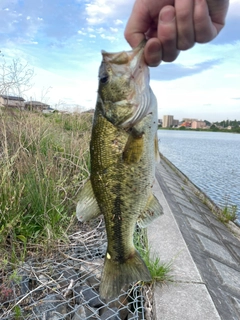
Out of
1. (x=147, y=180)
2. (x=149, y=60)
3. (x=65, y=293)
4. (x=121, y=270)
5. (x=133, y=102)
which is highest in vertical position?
(x=149, y=60)

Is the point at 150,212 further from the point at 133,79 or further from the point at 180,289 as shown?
the point at 180,289

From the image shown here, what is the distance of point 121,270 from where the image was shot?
2.07 m

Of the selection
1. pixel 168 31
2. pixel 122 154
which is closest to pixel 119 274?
pixel 122 154

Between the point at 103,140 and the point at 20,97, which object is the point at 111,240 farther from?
the point at 20,97

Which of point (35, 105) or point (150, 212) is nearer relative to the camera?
point (150, 212)

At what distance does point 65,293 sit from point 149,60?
2.28 m

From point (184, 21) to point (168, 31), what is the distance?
0.29ft

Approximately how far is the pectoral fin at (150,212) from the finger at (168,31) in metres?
0.85

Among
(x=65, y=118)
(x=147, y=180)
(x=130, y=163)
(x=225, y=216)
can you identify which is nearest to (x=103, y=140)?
(x=130, y=163)

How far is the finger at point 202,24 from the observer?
148cm

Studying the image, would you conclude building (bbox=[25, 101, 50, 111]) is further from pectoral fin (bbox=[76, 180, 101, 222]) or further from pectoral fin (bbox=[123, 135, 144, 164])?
pectoral fin (bbox=[123, 135, 144, 164])

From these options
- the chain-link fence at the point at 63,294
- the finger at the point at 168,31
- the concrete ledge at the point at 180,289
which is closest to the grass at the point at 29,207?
the chain-link fence at the point at 63,294

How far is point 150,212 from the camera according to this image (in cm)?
204

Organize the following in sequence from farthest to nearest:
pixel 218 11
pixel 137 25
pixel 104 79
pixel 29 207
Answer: pixel 29 207
pixel 104 79
pixel 137 25
pixel 218 11
